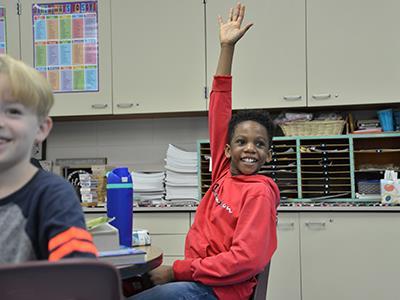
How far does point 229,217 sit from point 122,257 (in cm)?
48

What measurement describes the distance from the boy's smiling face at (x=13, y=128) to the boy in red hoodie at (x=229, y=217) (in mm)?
807

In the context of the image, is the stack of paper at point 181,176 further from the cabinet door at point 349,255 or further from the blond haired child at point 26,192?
the blond haired child at point 26,192

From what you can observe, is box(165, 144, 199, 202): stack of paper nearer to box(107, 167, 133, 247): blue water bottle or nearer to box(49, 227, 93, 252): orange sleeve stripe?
box(107, 167, 133, 247): blue water bottle

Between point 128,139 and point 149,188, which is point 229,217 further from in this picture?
point 128,139

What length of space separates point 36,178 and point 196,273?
2.68ft

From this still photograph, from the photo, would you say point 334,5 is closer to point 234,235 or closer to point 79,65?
point 79,65

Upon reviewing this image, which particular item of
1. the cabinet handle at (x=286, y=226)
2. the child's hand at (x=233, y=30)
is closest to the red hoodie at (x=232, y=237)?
the child's hand at (x=233, y=30)

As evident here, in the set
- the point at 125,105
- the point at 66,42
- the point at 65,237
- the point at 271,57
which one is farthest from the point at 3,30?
the point at 65,237

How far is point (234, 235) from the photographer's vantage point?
1544 mm

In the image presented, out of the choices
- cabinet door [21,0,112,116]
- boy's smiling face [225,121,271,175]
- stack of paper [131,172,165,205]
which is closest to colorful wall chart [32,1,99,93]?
cabinet door [21,0,112,116]

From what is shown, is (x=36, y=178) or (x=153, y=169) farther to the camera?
(x=153, y=169)

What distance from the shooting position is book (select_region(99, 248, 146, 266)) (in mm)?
1214

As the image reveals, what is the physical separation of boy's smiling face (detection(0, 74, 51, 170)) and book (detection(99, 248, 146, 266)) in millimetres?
452

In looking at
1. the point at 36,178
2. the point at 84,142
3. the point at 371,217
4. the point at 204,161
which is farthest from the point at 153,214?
the point at 36,178
